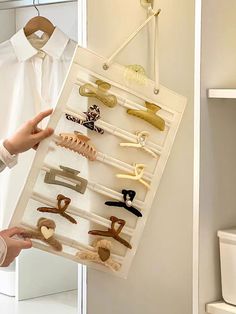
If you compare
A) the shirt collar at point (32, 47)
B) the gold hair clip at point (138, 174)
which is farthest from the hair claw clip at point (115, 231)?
the shirt collar at point (32, 47)

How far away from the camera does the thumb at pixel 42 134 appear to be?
5.63 feet

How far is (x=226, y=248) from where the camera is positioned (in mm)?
1496

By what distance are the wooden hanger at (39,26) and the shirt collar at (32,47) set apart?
0.01m

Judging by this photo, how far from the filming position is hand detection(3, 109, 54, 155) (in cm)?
171

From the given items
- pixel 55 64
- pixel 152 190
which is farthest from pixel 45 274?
pixel 55 64

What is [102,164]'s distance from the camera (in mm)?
1821

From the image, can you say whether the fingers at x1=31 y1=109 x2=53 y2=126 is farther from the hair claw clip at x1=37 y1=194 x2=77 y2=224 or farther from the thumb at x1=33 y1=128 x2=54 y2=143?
the hair claw clip at x1=37 y1=194 x2=77 y2=224

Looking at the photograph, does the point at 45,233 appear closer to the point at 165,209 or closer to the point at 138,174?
the point at 138,174

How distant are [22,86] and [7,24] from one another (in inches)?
7.1

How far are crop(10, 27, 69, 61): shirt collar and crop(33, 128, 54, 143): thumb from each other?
30cm

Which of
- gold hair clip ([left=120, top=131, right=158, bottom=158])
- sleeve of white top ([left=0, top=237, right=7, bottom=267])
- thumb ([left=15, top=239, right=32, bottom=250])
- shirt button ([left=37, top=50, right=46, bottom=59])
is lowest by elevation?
sleeve of white top ([left=0, top=237, right=7, bottom=267])

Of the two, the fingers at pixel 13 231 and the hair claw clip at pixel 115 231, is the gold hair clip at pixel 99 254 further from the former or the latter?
the fingers at pixel 13 231

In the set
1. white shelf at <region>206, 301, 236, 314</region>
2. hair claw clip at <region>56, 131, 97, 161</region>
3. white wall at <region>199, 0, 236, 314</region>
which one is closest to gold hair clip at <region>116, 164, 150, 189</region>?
hair claw clip at <region>56, 131, 97, 161</region>

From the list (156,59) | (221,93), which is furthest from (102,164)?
(221,93)
